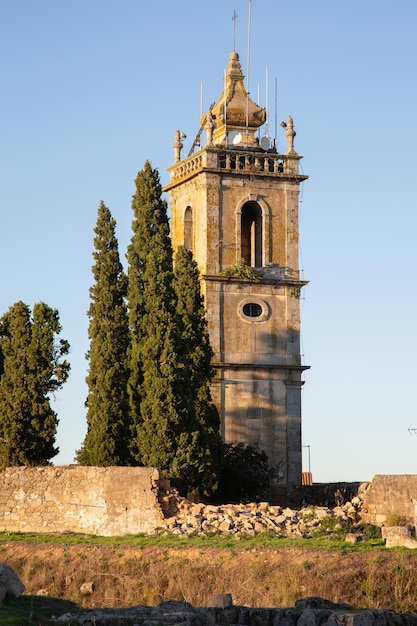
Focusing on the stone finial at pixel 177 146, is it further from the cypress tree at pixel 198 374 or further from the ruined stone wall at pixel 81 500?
the ruined stone wall at pixel 81 500

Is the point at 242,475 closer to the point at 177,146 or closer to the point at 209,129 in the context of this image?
the point at 209,129

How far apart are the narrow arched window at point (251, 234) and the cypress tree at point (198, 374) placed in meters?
6.41

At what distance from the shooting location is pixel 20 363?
4153cm

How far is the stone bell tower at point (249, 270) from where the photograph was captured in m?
51.5

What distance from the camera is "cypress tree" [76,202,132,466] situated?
41.4m

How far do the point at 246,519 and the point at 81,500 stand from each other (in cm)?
412

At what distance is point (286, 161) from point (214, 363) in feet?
25.0

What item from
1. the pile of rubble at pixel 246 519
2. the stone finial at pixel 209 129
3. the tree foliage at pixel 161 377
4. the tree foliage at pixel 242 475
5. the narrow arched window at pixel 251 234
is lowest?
the pile of rubble at pixel 246 519

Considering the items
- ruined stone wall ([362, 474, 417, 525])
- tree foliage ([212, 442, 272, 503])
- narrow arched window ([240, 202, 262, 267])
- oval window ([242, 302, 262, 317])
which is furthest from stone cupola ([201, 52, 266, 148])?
ruined stone wall ([362, 474, 417, 525])

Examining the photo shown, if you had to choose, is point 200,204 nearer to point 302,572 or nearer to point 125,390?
point 125,390

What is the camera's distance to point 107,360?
4238cm

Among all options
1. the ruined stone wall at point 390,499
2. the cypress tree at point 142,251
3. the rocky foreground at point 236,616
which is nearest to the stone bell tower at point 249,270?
the cypress tree at point 142,251

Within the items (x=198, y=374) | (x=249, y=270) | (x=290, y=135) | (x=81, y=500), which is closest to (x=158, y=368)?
(x=198, y=374)

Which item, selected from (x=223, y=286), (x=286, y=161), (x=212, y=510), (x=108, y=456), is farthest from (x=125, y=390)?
(x=286, y=161)
